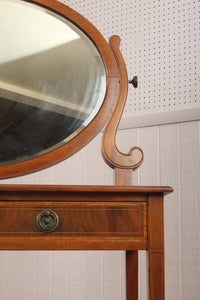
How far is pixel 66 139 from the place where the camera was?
941 mm

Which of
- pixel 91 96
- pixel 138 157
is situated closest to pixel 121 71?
pixel 91 96

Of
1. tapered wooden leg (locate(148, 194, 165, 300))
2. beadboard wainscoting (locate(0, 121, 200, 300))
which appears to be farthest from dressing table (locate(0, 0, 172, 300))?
beadboard wainscoting (locate(0, 121, 200, 300))

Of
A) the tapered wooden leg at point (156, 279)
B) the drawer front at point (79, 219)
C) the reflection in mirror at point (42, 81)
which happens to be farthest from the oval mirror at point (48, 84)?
the tapered wooden leg at point (156, 279)

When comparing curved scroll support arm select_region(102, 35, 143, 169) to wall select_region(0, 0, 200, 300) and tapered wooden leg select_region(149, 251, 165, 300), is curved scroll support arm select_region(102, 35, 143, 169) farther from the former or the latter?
wall select_region(0, 0, 200, 300)

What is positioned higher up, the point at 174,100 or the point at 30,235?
the point at 174,100

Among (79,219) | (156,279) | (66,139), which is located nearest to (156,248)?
(156,279)

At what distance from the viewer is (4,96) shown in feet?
3.17

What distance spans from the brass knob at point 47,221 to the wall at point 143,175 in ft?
2.21

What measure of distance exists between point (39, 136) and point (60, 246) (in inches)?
13.2

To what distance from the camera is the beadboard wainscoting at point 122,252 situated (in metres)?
1.26

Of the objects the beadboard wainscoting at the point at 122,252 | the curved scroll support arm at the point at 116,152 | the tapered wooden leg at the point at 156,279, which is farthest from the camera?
the beadboard wainscoting at the point at 122,252

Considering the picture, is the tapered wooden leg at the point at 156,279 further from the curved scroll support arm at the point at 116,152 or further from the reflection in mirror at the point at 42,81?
the reflection in mirror at the point at 42,81

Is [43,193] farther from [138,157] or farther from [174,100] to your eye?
[174,100]

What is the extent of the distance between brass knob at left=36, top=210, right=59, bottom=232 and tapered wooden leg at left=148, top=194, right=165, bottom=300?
204 millimetres
